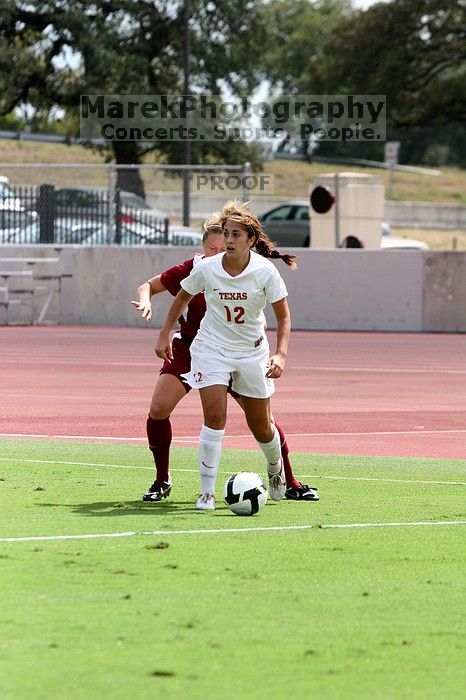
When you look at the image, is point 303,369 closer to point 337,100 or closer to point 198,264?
point 198,264

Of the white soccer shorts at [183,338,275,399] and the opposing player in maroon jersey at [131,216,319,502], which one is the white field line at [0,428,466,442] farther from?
the white soccer shorts at [183,338,275,399]

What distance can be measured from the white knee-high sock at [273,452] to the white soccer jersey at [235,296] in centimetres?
70

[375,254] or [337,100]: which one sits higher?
[337,100]

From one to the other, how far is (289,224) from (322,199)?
8.57 metres

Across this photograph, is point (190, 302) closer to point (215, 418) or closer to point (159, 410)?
point (159, 410)

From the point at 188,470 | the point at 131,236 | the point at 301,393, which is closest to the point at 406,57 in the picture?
the point at 131,236

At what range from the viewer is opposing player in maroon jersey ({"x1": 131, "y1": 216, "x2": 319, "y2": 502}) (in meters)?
10.2

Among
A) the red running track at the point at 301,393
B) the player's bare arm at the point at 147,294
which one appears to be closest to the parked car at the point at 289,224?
the red running track at the point at 301,393

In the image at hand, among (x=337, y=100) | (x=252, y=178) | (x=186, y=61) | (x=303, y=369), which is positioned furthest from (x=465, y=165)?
(x=303, y=369)

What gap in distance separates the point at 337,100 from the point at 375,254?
1448 inches

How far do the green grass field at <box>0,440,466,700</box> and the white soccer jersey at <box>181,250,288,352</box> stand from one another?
3.34 ft

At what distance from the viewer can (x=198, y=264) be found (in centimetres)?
973

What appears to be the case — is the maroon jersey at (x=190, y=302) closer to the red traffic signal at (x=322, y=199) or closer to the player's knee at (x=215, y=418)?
the player's knee at (x=215, y=418)

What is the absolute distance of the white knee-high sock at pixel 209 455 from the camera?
9758 mm
